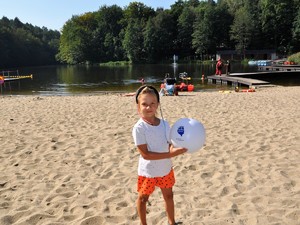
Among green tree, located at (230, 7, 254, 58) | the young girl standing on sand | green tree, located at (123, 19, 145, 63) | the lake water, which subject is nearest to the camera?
the young girl standing on sand

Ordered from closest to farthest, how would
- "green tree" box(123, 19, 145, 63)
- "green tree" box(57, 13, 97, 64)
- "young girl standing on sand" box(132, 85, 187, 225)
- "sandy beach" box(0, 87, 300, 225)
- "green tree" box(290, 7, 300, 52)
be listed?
"young girl standing on sand" box(132, 85, 187, 225)
"sandy beach" box(0, 87, 300, 225)
"green tree" box(290, 7, 300, 52)
"green tree" box(123, 19, 145, 63)
"green tree" box(57, 13, 97, 64)

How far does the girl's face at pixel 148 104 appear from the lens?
3.01 metres

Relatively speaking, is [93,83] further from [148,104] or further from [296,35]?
[296,35]

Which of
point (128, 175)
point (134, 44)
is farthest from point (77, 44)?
point (128, 175)

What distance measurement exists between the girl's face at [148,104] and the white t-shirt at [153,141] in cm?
10

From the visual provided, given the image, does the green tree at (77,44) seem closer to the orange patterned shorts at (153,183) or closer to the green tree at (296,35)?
the green tree at (296,35)

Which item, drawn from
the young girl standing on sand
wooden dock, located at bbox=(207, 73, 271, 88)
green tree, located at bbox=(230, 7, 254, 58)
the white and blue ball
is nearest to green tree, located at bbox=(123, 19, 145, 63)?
green tree, located at bbox=(230, 7, 254, 58)

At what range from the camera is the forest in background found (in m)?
78.5

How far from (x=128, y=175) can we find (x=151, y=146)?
2.30m

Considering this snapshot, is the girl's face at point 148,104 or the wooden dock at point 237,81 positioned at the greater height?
the girl's face at point 148,104

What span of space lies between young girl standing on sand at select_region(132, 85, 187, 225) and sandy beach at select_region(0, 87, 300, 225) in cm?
78

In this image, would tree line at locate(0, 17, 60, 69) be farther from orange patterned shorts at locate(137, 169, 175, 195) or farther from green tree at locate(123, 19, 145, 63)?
orange patterned shorts at locate(137, 169, 175, 195)

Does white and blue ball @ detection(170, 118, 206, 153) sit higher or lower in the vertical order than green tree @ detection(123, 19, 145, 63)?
lower

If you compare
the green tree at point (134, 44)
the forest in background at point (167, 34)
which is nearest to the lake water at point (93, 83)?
the forest in background at point (167, 34)
